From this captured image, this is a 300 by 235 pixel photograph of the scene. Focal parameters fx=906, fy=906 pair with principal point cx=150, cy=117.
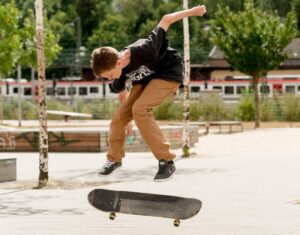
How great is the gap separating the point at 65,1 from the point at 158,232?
350 feet

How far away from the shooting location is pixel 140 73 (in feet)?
24.4

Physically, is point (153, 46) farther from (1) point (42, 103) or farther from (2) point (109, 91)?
(2) point (109, 91)

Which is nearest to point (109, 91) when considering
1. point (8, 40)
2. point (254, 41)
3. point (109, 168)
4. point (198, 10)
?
point (8, 40)

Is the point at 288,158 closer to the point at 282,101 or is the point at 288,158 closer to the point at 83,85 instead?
the point at 282,101

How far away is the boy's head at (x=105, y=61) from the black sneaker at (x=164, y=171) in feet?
3.43

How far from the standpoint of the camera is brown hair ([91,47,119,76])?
22.6ft

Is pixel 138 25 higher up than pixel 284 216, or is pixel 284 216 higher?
pixel 138 25

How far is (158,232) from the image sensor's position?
29.1 ft

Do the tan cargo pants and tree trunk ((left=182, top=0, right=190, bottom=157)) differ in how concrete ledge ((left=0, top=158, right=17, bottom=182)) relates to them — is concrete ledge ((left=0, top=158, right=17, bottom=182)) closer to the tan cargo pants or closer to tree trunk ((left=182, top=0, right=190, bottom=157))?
tree trunk ((left=182, top=0, right=190, bottom=157))

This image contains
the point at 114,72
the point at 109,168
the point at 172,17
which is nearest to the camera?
the point at 114,72

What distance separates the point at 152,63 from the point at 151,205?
1.22 m

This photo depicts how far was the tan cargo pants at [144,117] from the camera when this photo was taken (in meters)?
7.53

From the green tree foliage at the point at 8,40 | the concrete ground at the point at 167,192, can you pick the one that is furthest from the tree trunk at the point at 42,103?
the green tree foliage at the point at 8,40

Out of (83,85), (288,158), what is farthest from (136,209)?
(83,85)
